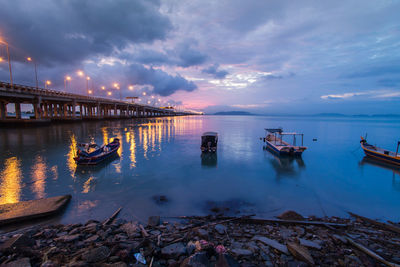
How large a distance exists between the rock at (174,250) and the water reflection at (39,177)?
39.1ft

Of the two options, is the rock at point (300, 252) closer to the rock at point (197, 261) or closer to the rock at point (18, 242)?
the rock at point (197, 261)

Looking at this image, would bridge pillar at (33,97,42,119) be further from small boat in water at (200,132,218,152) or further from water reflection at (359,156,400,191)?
water reflection at (359,156,400,191)

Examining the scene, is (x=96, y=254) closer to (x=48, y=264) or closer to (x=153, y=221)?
(x=48, y=264)

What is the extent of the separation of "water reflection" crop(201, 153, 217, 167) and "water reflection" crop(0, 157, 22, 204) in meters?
16.8

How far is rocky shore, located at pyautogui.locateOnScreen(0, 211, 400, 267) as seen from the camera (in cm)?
543

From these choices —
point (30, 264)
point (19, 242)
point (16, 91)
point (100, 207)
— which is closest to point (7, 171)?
point (100, 207)

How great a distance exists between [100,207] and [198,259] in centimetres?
861

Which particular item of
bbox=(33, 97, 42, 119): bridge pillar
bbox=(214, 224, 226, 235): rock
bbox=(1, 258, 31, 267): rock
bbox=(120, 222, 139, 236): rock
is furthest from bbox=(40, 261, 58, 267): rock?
bbox=(33, 97, 42, 119): bridge pillar

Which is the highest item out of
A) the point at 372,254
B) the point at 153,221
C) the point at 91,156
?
the point at 91,156

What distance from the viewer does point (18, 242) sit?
581 centimetres

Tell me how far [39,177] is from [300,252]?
20499mm

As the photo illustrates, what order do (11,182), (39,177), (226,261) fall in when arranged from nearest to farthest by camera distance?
(226,261)
(11,182)
(39,177)

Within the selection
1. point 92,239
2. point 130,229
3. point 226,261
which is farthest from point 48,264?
point 226,261

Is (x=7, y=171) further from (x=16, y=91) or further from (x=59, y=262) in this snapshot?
(x=16, y=91)
